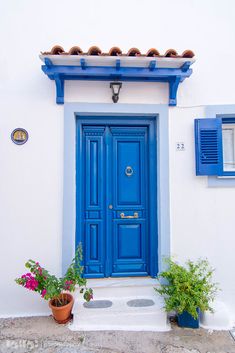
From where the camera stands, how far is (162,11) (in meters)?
3.95

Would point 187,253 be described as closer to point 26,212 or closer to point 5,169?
point 26,212

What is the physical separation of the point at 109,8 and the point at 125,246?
3950 mm

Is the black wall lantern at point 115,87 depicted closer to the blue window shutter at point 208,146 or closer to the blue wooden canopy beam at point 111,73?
the blue wooden canopy beam at point 111,73

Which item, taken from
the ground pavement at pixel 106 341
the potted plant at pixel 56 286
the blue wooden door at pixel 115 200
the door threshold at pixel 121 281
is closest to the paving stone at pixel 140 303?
the door threshold at pixel 121 281

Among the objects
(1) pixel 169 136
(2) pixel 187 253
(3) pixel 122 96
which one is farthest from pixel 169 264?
(3) pixel 122 96

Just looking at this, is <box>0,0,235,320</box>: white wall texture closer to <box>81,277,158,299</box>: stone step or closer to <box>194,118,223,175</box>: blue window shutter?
<box>194,118,223,175</box>: blue window shutter

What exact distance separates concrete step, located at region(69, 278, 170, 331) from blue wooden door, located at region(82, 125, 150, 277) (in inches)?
16.0

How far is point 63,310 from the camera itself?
10.5 ft

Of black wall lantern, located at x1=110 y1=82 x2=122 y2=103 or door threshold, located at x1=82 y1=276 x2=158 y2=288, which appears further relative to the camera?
door threshold, located at x1=82 y1=276 x2=158 y2=288

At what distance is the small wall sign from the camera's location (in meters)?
3.62

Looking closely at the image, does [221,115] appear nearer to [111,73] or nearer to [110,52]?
[111,73]

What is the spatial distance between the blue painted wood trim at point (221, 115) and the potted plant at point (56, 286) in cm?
244

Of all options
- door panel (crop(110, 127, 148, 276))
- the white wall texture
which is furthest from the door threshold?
the white wall texture

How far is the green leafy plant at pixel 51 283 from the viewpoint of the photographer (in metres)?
3.10
